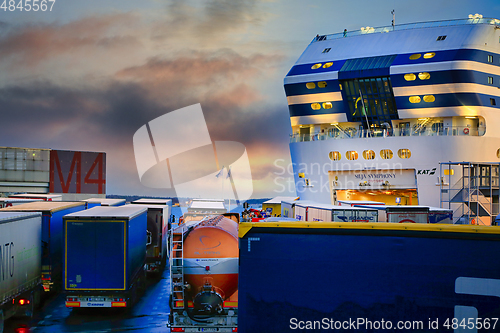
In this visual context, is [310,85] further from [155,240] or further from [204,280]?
[204,280]

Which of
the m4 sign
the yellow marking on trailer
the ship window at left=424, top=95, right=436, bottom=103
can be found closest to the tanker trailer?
the yellow marking on trailer

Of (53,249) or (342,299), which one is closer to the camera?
(342,299)

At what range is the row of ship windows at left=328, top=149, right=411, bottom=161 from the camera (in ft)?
113

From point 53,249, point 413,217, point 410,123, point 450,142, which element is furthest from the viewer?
point 410,123

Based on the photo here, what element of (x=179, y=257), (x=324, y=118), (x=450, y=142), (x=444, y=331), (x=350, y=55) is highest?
(x=350, y=55)

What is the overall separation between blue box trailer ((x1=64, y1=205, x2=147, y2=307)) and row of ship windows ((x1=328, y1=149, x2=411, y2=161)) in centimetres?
2645

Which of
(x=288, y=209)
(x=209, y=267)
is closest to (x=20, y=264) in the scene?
(x=209, y=267)

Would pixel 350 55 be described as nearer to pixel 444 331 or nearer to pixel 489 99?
pixel 489 99

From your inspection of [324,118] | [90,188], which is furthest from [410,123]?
[90,188]

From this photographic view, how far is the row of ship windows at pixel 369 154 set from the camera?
34.4m

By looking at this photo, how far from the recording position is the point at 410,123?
36531mm

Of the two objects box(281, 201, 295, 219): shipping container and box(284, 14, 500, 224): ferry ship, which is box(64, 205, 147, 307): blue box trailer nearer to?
box(281, 201, 295, 219): shipping container

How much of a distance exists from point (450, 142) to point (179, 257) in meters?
28.3

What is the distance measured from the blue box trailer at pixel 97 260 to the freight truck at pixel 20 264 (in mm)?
1286
